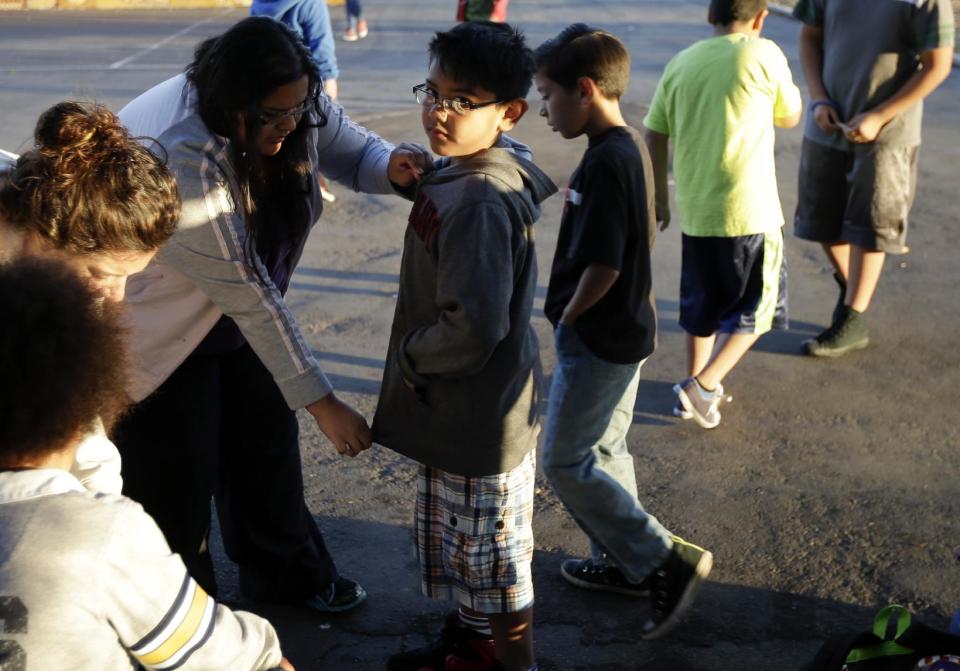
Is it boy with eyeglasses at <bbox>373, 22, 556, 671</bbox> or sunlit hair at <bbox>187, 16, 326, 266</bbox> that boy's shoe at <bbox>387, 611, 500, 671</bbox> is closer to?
boy with eyeglasses at <bbox>373, 22, 556, 671</bbox>

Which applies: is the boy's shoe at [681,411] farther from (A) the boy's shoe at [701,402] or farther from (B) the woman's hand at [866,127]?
(B) the woman's hand at [866,127]

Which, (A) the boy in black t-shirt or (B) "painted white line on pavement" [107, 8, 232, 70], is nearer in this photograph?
(A) the boy in black t-shirt

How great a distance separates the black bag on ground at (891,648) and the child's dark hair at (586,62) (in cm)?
153

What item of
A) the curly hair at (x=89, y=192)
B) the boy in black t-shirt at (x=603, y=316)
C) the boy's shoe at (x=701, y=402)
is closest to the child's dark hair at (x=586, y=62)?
the boy in black t-shirt at (x=603, y=316)

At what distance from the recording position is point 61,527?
1.55 metres

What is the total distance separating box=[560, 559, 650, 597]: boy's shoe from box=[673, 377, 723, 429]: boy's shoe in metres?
1.23

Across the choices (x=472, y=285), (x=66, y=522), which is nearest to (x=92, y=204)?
(x=66, y=522)

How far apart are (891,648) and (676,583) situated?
0.78 meters

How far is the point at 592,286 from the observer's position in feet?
10.2

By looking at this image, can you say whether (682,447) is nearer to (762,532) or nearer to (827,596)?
(762,532)

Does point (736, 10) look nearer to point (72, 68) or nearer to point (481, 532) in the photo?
point (481, 532)

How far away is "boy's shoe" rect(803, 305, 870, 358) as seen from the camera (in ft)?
17.5

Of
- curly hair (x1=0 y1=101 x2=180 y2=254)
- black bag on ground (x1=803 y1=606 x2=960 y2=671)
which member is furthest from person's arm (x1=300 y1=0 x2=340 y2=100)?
black bag on ground (x1=803 y1=606 x2=960 y2=671)

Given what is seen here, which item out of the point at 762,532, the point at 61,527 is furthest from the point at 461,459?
the point at 762,532
